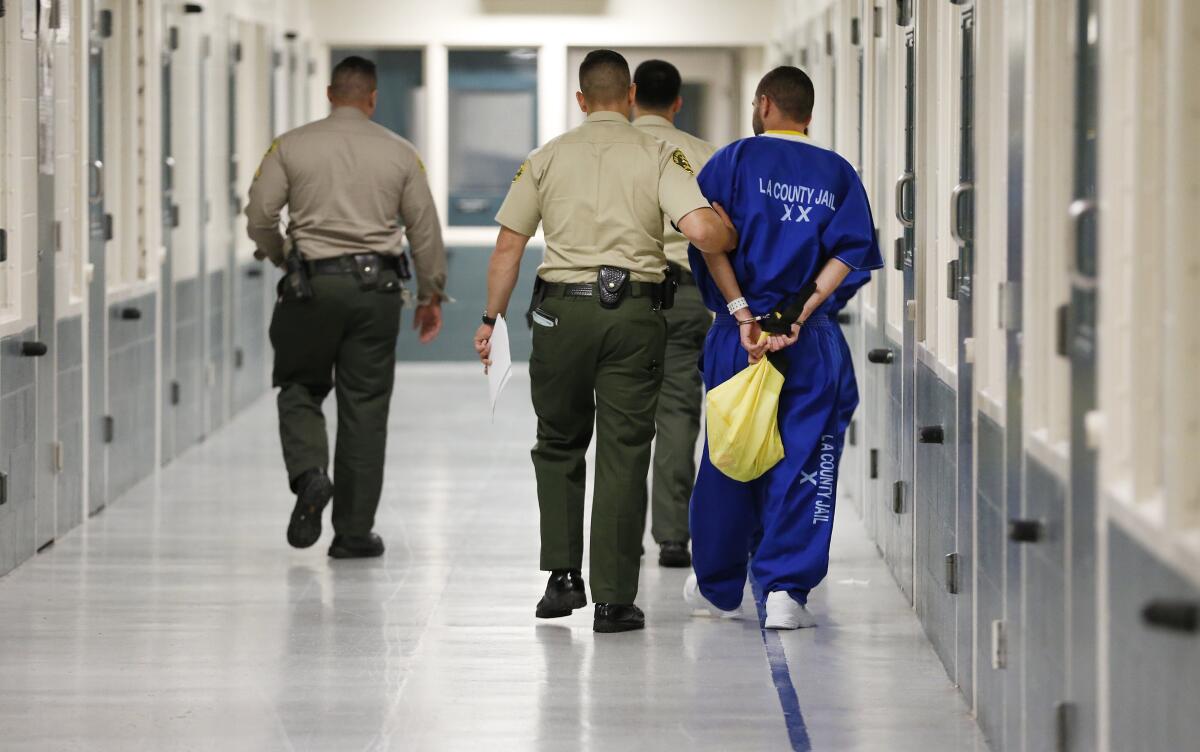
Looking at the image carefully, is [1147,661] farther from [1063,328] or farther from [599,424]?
[599,424]

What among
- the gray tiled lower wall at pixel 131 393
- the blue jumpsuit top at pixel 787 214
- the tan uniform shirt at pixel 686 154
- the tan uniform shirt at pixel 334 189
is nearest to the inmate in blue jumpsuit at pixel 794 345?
the blue jumpsuit top at pixel 787 214

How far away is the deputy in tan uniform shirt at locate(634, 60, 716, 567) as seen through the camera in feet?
19.4

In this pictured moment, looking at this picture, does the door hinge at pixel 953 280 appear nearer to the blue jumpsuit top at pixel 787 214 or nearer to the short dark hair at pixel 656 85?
the blue jumpsuit top at pixel 787 214

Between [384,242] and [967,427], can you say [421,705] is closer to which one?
[967,427]

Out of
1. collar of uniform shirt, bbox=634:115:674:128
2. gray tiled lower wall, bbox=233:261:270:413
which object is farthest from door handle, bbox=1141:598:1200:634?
gray tiled lower wall, bbox=233:261:270:413

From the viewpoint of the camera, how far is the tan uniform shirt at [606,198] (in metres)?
4.88

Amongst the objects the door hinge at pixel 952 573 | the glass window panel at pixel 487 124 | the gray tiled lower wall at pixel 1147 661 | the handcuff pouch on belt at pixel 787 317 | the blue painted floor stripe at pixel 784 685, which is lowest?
the blue painted floor stripe at pixel 784 685

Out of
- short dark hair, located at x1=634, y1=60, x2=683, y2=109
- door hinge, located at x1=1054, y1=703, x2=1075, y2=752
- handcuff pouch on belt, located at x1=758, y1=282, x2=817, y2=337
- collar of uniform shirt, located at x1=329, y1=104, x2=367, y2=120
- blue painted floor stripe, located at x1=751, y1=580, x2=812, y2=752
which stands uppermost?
short dark hair, located at x1=634, y1=60, x2=683, y2=109

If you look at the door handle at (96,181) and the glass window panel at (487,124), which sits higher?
the glass window panel at (487,124)

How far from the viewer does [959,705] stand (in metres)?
4.28

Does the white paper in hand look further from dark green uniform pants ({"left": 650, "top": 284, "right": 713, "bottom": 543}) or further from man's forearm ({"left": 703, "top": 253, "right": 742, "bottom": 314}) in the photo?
dark green uniform pants ({"left": 650, "top": 284, "right": 713, "bottom": 543})

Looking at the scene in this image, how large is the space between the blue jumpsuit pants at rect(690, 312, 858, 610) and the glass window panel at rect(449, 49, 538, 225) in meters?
8.21

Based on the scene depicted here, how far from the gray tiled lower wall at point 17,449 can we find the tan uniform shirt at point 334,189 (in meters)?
0.84

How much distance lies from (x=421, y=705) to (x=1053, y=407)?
1661 mm
